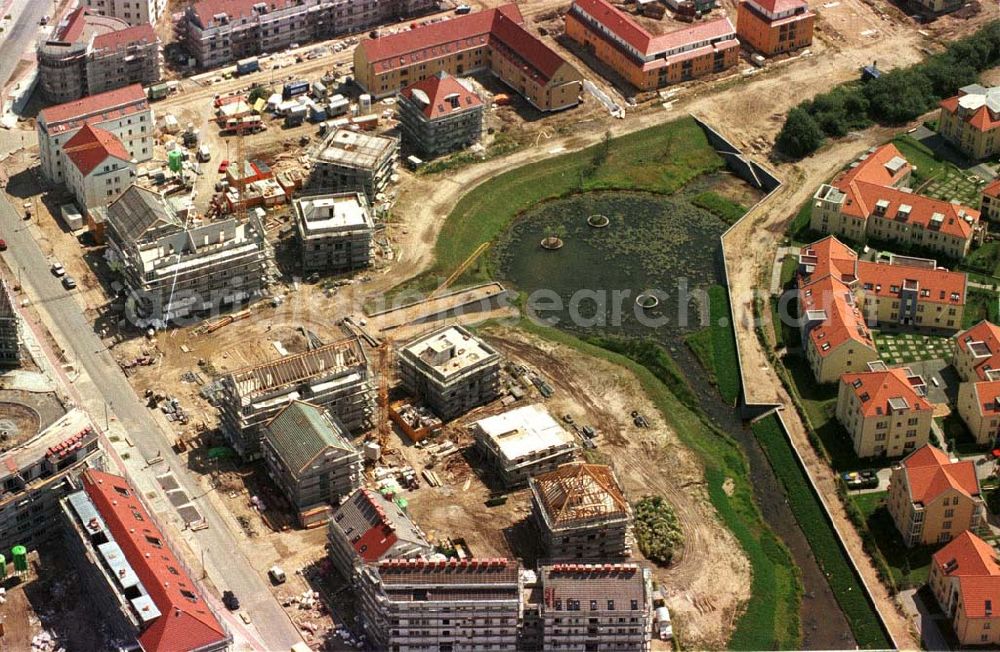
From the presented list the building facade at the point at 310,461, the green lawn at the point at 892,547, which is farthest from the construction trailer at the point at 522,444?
the green lawn at the point at 892,547

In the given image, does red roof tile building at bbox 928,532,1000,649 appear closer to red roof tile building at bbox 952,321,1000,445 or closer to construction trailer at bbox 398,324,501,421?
red roof tile building at bbox 952,321,1000,445

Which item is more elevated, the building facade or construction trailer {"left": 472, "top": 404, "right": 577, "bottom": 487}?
the building facade

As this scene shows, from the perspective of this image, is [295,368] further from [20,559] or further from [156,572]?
[20,559]

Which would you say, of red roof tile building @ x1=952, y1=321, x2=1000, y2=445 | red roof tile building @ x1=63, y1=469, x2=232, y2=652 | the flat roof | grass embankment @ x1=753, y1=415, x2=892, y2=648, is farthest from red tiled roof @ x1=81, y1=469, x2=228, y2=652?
red roof tile building @ x1=952, y1=321, x2=1000, y2=445

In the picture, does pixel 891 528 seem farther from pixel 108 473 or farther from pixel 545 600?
pixel 108 473

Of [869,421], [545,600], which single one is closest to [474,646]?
[545,600]

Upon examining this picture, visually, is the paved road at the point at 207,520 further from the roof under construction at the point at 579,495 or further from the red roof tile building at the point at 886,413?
the red roof tile building at the point at 886,413

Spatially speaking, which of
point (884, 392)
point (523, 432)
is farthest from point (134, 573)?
point (884, 392)
